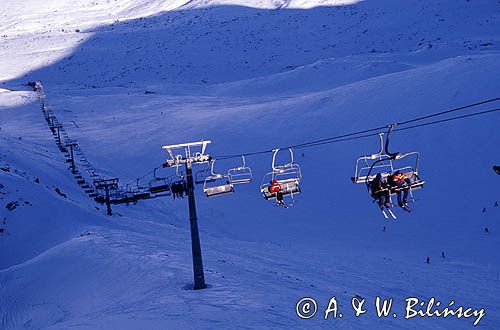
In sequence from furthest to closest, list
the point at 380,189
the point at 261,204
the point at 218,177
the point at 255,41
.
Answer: the point at 255,41 < the point at 261,204 < the point at 218,177 < the point at 380,189

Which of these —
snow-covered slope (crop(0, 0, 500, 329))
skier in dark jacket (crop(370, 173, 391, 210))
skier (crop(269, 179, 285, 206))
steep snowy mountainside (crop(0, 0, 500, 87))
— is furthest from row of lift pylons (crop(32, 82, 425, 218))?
steep snowy mountainside (crop(0, 0, 500, 87))

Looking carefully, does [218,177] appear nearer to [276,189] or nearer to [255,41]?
[276,189]

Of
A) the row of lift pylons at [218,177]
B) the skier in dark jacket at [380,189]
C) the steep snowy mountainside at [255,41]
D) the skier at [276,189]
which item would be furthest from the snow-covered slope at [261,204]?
the skier in dark jacket at [380,189]

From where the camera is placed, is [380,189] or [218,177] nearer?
[380,189]

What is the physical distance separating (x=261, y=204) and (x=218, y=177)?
57.5 ft

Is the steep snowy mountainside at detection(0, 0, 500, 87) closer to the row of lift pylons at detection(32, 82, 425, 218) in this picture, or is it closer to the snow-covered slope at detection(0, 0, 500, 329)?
the snow-covered slope at detection(0, 0, 500, 329)

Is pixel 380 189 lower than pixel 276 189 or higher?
lower

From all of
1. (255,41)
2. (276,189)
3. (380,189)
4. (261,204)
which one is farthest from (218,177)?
(255,41)

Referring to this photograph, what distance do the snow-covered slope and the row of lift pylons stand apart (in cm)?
87

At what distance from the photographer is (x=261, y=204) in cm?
3083

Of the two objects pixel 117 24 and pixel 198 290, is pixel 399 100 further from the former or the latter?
pixel 117 24

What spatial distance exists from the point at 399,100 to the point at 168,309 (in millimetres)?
28517

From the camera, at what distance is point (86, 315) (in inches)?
589

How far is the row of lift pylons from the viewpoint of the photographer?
473 inches
